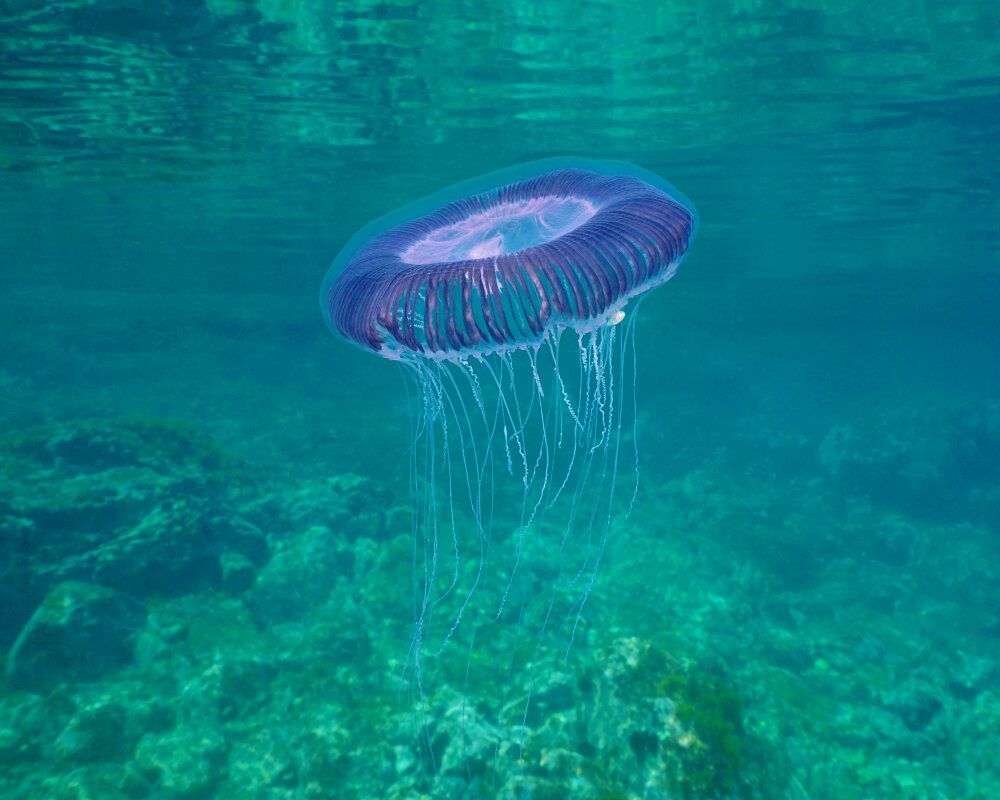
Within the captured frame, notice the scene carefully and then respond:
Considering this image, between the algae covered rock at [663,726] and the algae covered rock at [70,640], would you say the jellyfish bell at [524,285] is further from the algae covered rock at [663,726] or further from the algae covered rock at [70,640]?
the algae covered rock at [70,640]

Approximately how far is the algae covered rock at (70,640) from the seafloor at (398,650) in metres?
0.02

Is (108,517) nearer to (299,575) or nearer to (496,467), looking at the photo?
(299,575)

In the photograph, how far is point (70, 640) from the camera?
Answer: 4.91 meters

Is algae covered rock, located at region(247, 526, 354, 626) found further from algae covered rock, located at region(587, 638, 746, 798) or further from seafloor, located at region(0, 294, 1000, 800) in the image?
algae covered rock, located at region(587, 638, 746, 798)

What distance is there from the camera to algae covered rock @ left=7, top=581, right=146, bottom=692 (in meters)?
4.77

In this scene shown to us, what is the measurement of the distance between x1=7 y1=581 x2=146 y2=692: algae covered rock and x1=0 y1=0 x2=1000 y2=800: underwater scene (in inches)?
1.0

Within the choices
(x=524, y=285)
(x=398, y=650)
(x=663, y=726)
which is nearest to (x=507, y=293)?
(x=524, y=285)

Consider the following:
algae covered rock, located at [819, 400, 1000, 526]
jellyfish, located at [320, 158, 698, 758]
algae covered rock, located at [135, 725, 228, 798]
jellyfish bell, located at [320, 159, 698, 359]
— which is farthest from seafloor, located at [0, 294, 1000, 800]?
jellyfish bell, located at [320, 159, 698, 359]

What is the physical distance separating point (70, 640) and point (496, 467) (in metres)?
9.55

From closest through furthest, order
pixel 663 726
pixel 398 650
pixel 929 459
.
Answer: pixel 663 726
pixel 398 650
pixel 929 459

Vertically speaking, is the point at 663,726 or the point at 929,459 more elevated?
the point at 663,726

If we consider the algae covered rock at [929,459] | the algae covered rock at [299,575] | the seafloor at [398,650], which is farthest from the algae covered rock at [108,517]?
the algae covered rock at [929,459]

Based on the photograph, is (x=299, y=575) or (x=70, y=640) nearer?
(x=70, y=640)

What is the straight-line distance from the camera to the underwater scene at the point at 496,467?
4.04 m
